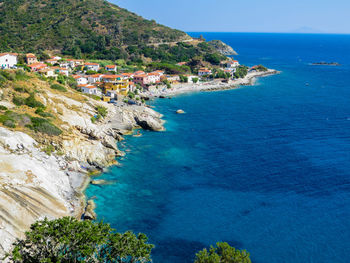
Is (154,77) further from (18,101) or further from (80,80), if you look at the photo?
(18,101)

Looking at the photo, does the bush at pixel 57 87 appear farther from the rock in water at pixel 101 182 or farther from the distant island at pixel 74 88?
the rock in water at pixel 101 182

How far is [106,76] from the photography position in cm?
9544

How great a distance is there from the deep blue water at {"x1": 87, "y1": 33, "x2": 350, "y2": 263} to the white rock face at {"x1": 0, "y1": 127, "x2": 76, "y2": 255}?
4522mm

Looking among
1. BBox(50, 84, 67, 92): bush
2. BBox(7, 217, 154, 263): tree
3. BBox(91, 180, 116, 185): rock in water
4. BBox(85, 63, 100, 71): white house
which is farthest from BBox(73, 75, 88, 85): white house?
BBox(7, 217, 154, 263): tree

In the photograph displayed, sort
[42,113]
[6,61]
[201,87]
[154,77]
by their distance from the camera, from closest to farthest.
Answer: [42,113]
[6,61]
[154,77]
[201,87]

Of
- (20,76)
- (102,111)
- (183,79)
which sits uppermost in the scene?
(20,76)

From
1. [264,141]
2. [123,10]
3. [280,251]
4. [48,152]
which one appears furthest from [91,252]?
[123,10]

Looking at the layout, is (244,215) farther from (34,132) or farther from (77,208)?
(34,132)

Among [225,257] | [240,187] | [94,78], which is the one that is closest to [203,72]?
[94,78]

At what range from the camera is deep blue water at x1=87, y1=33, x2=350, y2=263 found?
3331 cm

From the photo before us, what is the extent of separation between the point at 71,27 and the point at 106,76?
230ft

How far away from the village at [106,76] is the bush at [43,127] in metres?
29.2

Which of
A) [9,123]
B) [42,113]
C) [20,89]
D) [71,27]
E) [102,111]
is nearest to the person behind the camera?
[9,123]

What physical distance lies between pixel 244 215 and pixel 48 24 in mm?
143752
